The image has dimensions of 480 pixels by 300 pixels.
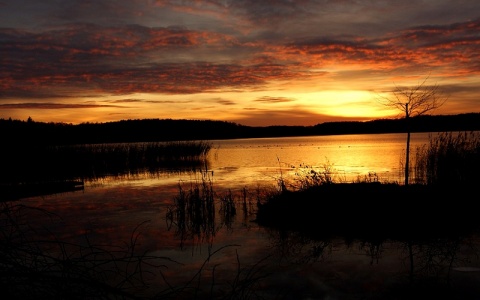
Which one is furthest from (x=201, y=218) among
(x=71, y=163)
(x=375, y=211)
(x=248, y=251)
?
(x=71, y=163)

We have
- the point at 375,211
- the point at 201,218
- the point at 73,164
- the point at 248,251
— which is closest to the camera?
the point at 248,251

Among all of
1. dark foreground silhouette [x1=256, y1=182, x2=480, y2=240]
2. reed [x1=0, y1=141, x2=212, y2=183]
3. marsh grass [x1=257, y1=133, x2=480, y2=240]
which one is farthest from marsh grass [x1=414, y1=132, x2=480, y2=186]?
reed [x1=0, y1=141, x2=212, y2=183]

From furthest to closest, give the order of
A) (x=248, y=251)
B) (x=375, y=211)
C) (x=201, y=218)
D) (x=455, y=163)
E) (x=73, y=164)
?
1. (x=73, y=164)
2. (x=455, y=163)
3. (x=201, y=218)
4. (x=375, y=211)
5. (x=248, y=251)

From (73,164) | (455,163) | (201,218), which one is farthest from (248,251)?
(73,164)

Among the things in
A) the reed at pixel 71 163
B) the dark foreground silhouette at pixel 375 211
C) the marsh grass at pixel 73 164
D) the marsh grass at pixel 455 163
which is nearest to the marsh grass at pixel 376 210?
the dark foreground silhouette at pixel 375 211

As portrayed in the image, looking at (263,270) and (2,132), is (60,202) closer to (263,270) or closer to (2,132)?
(263,270)

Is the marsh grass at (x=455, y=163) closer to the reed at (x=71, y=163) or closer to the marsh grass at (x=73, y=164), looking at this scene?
the marsh grass at (x=73, y=164)

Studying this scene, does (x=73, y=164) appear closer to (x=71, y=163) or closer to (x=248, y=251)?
(x=71, y=163)

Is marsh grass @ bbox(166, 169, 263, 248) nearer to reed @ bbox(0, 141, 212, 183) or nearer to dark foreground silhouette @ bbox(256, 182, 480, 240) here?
dark foreground silhouette @ bbox(256, 182, 480, 240)

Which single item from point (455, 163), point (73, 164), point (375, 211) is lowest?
point (375, 211)

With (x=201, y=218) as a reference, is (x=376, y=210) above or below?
above

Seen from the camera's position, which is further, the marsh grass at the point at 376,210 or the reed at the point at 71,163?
the reed at the point at 71,163

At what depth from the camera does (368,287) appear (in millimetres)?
7074

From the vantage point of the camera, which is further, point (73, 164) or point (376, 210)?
point (73, 164)
